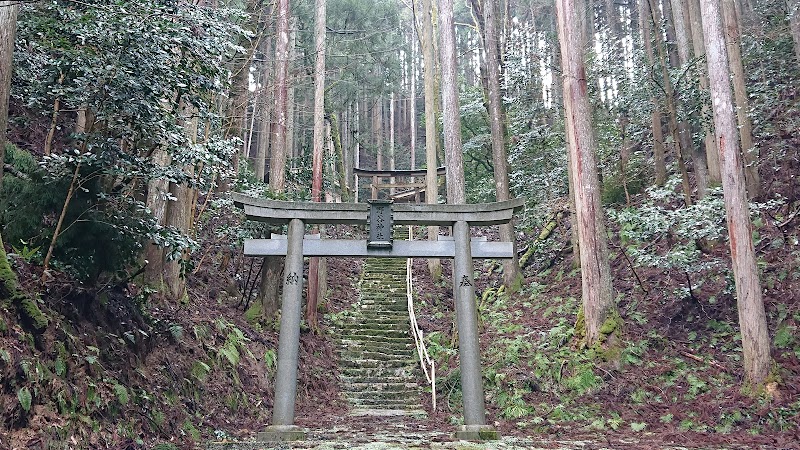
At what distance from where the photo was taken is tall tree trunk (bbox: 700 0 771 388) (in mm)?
7301

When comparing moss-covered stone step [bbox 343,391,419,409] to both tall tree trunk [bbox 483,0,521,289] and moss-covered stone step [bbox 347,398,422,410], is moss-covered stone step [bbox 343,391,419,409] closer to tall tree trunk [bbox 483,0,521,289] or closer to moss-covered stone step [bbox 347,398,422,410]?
moss-covered stone step [bbox 347,398,422,410]

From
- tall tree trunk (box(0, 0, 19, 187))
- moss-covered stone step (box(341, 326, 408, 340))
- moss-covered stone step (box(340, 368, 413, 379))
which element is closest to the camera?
tall tree trunk (box(0, 0, 19, 187))

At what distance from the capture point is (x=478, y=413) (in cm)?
701

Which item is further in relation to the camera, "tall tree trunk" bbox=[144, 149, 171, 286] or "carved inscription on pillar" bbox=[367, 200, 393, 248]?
"tall tree trunk" bbox=[144, 149, 171, 286]

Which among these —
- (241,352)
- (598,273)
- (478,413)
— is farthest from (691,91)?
(241,352)

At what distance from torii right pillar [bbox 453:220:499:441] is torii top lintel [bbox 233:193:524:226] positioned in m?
0.19

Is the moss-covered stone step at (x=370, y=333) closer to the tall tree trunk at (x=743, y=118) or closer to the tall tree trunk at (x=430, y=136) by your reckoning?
the tall tree trunk at (x=430, y=136)

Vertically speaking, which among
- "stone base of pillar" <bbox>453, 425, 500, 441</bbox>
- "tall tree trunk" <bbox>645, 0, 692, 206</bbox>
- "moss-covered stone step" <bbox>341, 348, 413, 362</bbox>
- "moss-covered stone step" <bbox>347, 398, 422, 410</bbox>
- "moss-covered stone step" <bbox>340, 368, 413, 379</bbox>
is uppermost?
"tall tree trunk" <bbox>645, 0, 692, 206</bbox>

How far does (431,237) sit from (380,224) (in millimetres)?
8869

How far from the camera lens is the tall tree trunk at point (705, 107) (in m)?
11.5

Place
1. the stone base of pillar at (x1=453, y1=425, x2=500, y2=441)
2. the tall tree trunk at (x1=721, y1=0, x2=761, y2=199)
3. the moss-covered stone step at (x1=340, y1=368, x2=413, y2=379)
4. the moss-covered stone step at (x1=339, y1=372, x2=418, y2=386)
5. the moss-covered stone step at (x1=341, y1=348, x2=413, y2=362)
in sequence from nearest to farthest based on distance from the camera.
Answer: the stone base of pillar at (x1=453, y1=425, x2=500, y2=441), the tall tree trunk at (x1=721, y1=0, x2=761, y2=199), the moss-covered stone step at (x1=339, y1=372, x2=418, y2=386), the moss-covered stone step at (x1=340, y1=368, x2=413, y2=379), the moss-covered stone step at (x1=341, y1=348, x2=413, y2=362)

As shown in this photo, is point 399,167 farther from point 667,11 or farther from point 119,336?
point 119,336

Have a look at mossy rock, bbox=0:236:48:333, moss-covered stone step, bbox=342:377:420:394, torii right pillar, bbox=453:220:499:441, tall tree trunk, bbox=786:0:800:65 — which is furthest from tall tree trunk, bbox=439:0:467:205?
mossy rock, bbox=0:236:48:333

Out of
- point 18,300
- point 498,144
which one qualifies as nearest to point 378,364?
point 498,144
